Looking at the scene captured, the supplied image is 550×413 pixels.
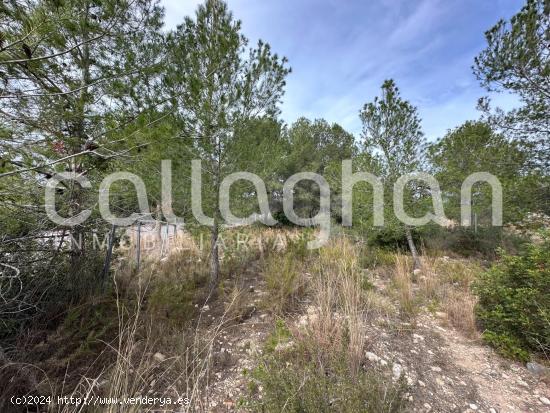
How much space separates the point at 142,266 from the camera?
3967mm

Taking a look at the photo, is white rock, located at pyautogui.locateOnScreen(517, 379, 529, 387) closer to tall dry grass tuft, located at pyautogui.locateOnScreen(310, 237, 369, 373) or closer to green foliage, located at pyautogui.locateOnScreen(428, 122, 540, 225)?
tall dry grass tuft, located at pyautogui.locateOnScreen(310, 237, 369, 373)

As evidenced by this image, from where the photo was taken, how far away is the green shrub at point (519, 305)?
210 cm

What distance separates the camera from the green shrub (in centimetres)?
210

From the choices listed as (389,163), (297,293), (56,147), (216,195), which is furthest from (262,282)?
(389,163)

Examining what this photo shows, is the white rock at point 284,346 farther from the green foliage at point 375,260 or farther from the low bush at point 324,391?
the green foliage at point 375,260

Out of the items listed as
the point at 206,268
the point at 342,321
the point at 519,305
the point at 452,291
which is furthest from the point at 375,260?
the point at 206,268

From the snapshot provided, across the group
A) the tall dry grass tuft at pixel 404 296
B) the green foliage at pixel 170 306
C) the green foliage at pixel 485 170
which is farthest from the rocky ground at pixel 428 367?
the green foliage at pixel 485 170

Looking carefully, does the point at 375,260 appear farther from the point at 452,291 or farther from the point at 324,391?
the point at 324,391

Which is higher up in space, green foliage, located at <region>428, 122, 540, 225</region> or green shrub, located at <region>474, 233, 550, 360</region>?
green foliage, located at <region>428, 122, 540, 225</region>

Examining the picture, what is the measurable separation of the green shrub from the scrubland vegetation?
2cm

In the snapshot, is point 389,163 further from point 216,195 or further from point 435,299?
point 216,195

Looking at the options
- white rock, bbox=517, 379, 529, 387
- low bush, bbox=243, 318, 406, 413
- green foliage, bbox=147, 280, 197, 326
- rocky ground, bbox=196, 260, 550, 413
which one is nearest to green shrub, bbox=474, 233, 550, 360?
rocky ground, bbox=196, 260, 550, 413

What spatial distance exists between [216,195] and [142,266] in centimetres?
196

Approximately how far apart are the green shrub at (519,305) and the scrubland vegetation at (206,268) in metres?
0.02
